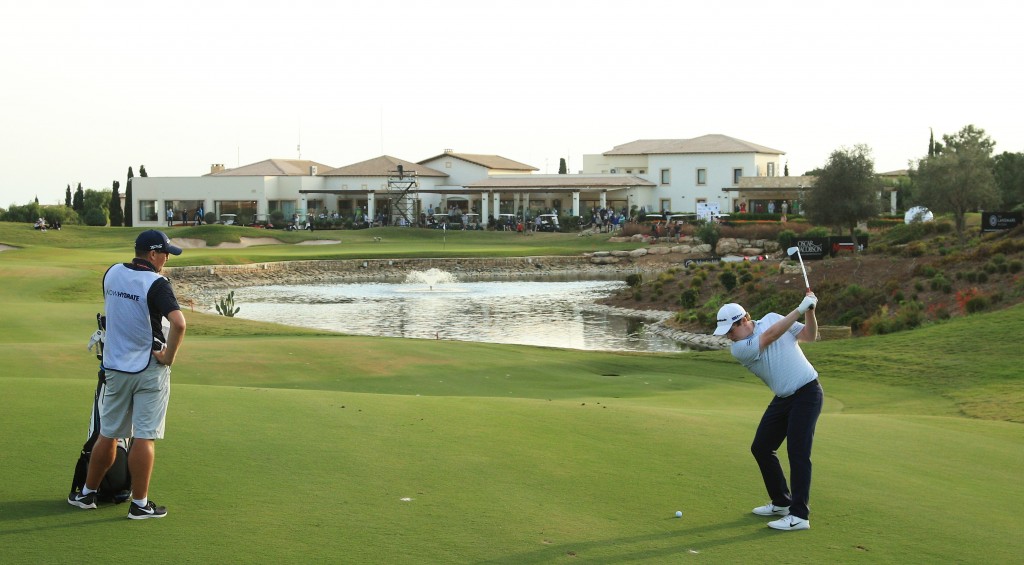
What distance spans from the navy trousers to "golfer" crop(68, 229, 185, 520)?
13.8 ft

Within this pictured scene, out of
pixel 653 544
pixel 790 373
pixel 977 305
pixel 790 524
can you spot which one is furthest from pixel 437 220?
pixel 653 544

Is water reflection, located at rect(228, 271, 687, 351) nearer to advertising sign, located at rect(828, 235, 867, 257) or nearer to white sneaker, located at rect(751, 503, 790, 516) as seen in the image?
advertising sign, located at rect(828, 235, 867, 257)

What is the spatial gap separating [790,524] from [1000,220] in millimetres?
35846

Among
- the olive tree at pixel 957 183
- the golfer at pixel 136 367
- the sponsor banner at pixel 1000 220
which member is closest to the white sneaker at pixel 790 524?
the golfer at pixel 136 367

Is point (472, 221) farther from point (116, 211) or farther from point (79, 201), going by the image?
point (79, 201)

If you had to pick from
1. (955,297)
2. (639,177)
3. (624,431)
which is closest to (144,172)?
(639,177)

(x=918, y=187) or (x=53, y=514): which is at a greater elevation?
(x=918, y=187)

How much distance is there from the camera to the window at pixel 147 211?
98.9m

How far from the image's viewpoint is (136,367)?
7297 mm

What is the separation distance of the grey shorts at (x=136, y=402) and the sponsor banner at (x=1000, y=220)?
37733mm

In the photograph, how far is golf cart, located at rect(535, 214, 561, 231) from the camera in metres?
85.5

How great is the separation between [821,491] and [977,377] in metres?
11.6

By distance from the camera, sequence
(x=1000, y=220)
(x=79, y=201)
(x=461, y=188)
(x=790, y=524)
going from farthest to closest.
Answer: (x=79, y=201), (x=461, y=188), (x=1000, y=220), (x=790, y=524)

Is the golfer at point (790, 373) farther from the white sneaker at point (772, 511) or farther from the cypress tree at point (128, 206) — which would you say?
the cypress tree at point (128, 206)
